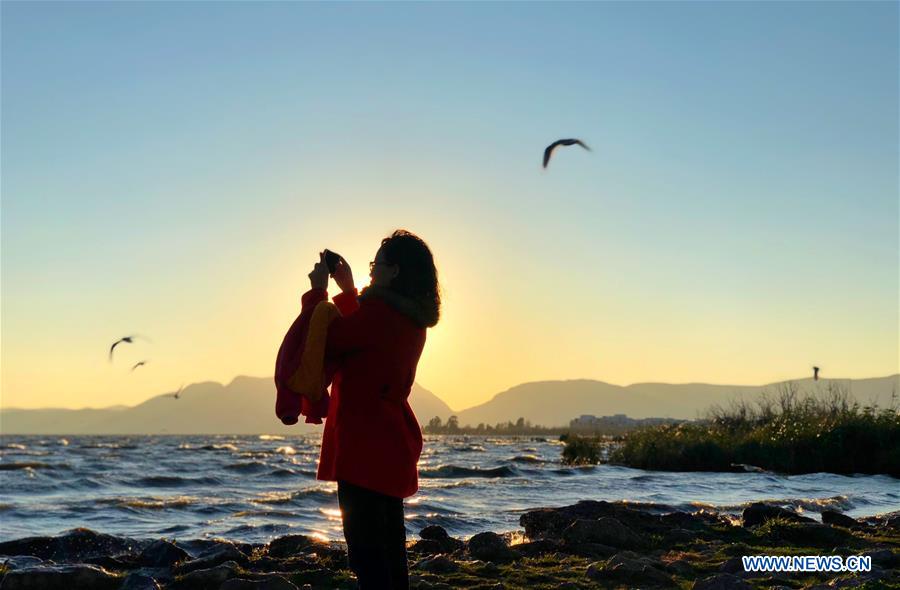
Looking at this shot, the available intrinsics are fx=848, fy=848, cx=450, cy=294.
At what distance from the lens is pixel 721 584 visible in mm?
6594

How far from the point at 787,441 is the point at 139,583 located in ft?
70.7

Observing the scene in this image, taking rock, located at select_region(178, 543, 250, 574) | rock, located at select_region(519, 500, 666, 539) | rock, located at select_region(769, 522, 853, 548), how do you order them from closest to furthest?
rock, located at select_region(178, 543, 250, 574), rock, located at select_region(769, 522, 853, 548), rock, located at select_region(519, 500, 666, 539)

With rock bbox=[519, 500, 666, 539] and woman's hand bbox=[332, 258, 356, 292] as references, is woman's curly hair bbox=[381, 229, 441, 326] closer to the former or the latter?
woman's hand bbox=[332, 258, 356, 292]

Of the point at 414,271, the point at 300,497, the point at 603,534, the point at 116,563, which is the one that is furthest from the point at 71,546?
the point at 414,271

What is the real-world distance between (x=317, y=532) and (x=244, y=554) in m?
3.98

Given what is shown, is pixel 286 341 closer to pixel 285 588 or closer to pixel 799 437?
pixel 285 588

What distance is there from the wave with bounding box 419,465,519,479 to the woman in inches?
938

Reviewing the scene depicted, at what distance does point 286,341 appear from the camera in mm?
4172

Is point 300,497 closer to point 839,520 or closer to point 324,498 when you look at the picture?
point 324,498

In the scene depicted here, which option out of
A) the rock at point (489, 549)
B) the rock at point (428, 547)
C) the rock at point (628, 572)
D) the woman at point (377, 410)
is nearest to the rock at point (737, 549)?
the rock at point (628, 572)

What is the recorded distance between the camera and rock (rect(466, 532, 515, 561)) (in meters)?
9.42

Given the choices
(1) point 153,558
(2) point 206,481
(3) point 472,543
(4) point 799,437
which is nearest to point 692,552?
(3) point 472,543

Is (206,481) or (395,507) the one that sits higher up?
(395,507)

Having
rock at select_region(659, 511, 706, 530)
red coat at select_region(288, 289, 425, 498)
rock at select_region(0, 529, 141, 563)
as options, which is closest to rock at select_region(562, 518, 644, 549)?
rock at select_region(659, 511, 706, 530)
